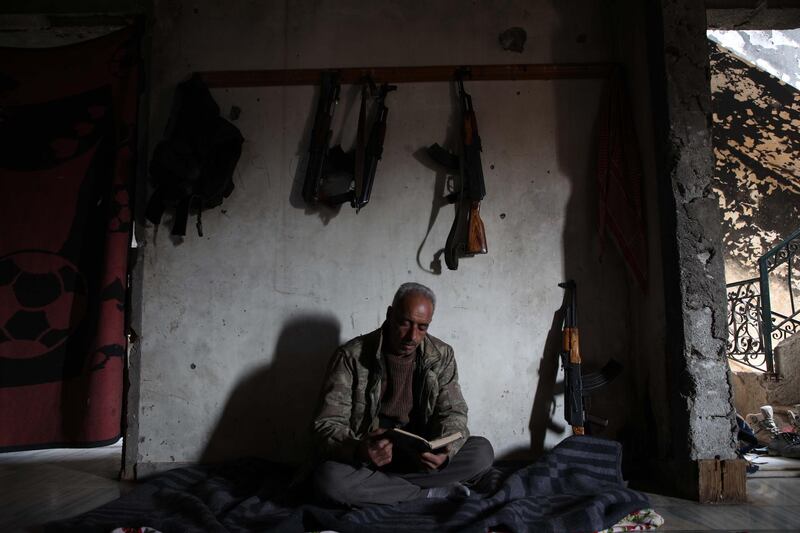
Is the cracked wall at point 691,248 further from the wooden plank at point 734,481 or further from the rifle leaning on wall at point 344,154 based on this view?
the rifle leaning on wall at point 344,154

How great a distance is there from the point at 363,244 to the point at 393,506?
4.82 feet

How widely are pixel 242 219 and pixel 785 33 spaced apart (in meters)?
8.97

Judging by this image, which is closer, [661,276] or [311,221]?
[661,276]

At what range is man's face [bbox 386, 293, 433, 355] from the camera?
2594 mm

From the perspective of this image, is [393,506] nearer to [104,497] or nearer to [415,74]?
[104,497]

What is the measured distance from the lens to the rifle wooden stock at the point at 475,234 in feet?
10.4

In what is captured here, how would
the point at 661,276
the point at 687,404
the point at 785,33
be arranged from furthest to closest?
the point at 785,33
the point at 661,276
the point at 687,404

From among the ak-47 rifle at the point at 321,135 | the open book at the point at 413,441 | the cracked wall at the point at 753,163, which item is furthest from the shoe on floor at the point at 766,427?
the cracked wall at the point at 753,163

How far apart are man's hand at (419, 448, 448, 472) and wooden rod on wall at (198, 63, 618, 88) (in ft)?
7.10

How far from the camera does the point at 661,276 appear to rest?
9.52 ft

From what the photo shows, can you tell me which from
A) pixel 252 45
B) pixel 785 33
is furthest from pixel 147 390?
pixel 785 33

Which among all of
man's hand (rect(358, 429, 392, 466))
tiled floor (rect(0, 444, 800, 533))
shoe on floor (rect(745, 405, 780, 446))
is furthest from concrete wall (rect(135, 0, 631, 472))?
shoe on floor (rect(745, 405, 780, 446))

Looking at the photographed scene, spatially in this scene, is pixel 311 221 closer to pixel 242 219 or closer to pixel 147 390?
pixel 242 219

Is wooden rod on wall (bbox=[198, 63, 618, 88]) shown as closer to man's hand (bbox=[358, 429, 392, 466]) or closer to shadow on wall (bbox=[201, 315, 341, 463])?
shadow on wall (bbox=[201, 315, 341, 463])
